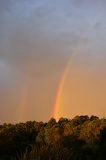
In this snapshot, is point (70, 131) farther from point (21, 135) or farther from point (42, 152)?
point (42, 152)

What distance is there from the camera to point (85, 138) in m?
52.7

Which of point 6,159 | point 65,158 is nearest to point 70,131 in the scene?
point 6,159

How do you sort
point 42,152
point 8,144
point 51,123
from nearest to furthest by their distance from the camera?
point 42,152 → point 8,144 → point 51,123

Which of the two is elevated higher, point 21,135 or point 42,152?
point 21,135

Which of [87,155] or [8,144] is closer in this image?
[87,155]

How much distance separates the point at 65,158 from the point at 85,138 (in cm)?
3012

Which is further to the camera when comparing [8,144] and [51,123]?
[51,123]

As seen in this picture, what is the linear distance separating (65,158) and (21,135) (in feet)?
150

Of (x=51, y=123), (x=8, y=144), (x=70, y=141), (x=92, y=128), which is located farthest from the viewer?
(x=51, y=123)

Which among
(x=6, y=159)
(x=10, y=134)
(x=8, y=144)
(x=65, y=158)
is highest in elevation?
(x=10, y=134)

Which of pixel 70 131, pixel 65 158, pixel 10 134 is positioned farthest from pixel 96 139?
→ pixel 65 158

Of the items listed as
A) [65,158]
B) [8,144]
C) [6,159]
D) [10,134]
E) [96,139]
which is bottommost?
[65,158]

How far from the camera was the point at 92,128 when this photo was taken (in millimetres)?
54031

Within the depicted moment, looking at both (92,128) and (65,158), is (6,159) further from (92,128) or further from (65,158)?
(65,158)
